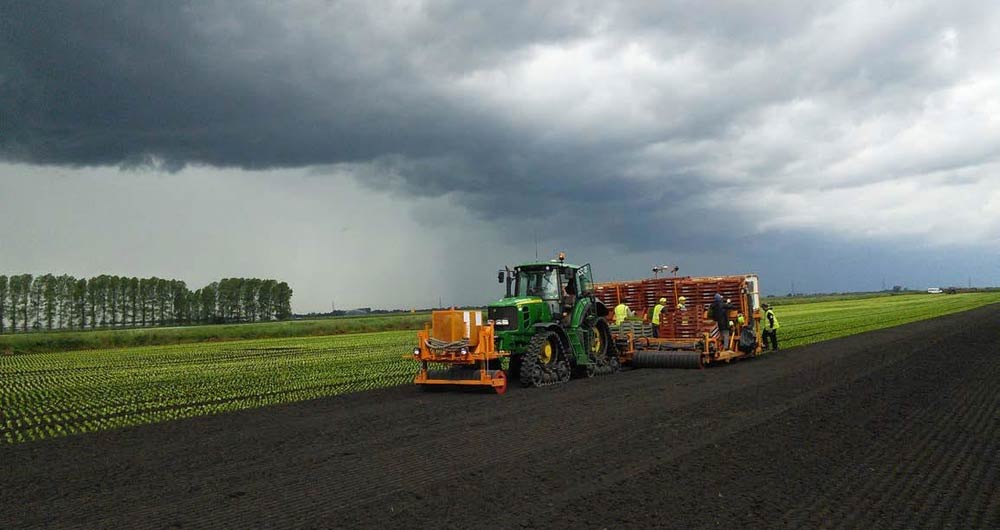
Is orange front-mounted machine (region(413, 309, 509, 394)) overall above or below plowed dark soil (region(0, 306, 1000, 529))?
above

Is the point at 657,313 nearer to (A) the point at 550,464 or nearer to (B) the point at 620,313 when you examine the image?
(B) the point at 620,313

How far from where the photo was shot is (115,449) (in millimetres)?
10484

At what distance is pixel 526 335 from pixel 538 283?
59.3 inches

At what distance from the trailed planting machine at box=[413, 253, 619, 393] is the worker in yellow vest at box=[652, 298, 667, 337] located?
128 inches

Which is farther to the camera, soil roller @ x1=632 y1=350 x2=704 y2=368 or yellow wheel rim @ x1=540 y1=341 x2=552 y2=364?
soil roller @ x1=632 y1=350 x2=704 y2=368

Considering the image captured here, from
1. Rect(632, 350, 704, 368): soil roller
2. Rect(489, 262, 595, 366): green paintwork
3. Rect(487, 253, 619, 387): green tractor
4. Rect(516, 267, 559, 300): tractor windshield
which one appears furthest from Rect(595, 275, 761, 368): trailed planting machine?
Rect(516, 267, 559, 300): tractor windshield

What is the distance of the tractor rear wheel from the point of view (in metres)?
16.1

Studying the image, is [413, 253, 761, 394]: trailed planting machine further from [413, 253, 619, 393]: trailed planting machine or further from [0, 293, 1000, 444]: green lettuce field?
[0, 293, 1000, 444]: green lettuce field

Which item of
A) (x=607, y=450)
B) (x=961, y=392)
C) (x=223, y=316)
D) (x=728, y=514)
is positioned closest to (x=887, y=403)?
(x=961, y=392)

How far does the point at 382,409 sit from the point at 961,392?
1131 cm

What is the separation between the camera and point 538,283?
17.5 m

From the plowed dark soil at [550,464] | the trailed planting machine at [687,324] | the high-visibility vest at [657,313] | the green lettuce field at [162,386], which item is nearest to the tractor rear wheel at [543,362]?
the plowed dark soil at [550,464]

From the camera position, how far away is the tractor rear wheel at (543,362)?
1606cm

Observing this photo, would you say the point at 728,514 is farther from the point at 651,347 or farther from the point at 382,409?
the point at 651,347
